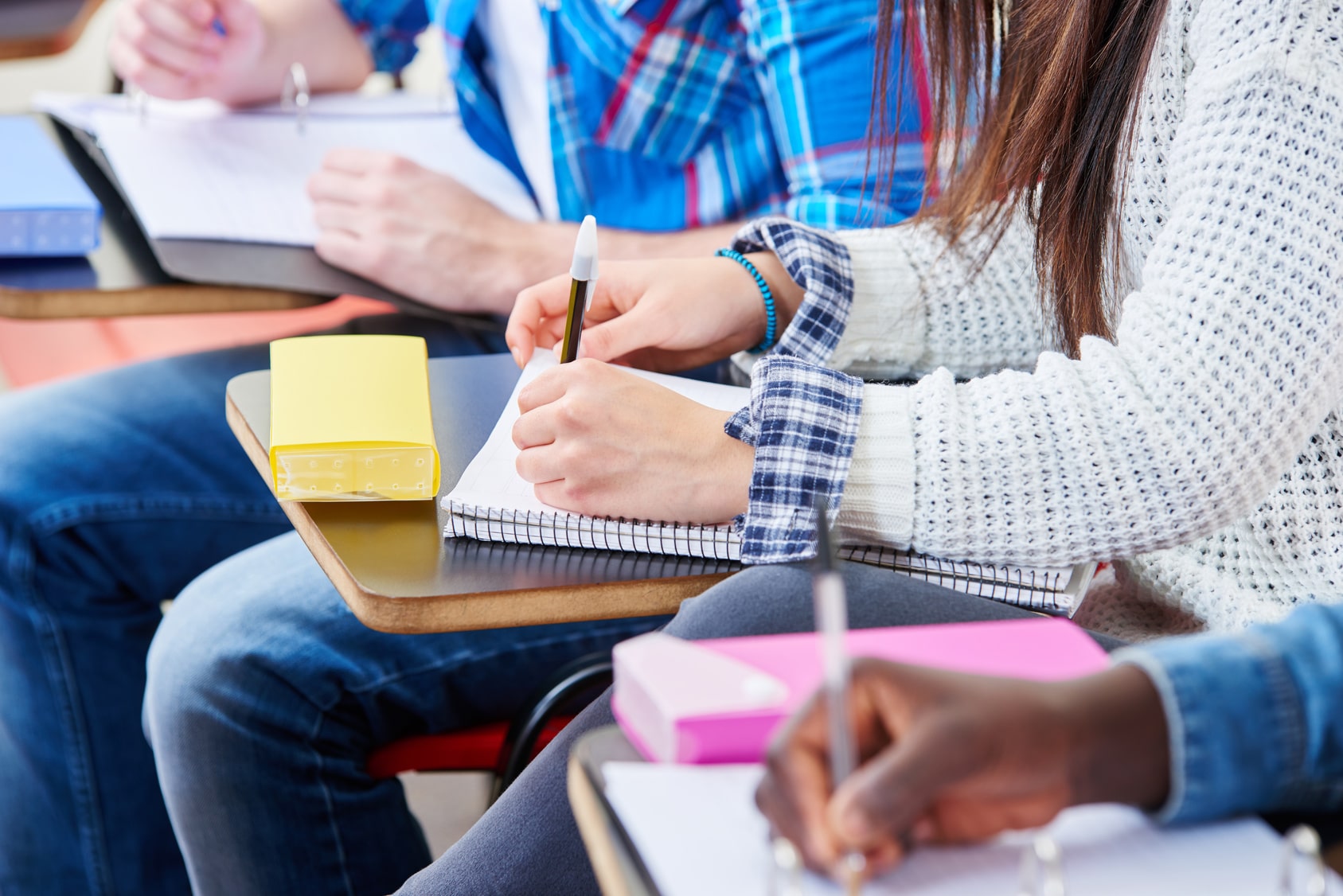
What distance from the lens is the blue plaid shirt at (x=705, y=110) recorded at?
1161mm

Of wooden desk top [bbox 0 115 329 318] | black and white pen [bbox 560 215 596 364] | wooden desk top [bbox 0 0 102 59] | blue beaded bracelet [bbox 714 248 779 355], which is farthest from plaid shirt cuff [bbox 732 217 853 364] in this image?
wooden desk top [bbox 0 0 102 59]

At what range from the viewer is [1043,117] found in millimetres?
854

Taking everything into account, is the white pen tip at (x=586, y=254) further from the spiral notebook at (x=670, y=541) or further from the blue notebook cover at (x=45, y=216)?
the blue notebook cover at (x=45, y=216)

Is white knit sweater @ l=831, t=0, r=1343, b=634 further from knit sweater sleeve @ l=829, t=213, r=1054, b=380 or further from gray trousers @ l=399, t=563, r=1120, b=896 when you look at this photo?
knit sweater sleeve @ l=829, t=213, r=1054, b=380

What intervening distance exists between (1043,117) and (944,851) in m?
0.57

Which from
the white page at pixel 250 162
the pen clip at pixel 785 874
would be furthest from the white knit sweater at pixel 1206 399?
the white page at pixel 250 162

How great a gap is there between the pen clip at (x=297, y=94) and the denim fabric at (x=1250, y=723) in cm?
118

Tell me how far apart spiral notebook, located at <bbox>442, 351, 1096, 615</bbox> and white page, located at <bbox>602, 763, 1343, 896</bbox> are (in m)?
0.25

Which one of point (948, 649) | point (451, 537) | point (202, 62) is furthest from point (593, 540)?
point (202, 62)

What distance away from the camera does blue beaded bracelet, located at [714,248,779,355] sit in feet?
3.11

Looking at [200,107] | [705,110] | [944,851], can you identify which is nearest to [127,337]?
[200,107]

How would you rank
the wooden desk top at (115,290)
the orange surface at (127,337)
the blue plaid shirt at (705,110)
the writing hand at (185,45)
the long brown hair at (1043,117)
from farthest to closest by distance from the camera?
1. the orange surface at (127,337)
2. the writing hand at (185,45)
3. the blue plaid shirt at (705,110)
4. the wooden desk top at (115,290)
5. the long brown hair at (1043,117)

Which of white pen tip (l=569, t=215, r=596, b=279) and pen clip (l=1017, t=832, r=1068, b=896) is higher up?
white pen tip (l=569, t=215, r=596, b=279)

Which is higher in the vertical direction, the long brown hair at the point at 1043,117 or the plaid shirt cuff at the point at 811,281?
the long brown hair at the point at 1043,117
